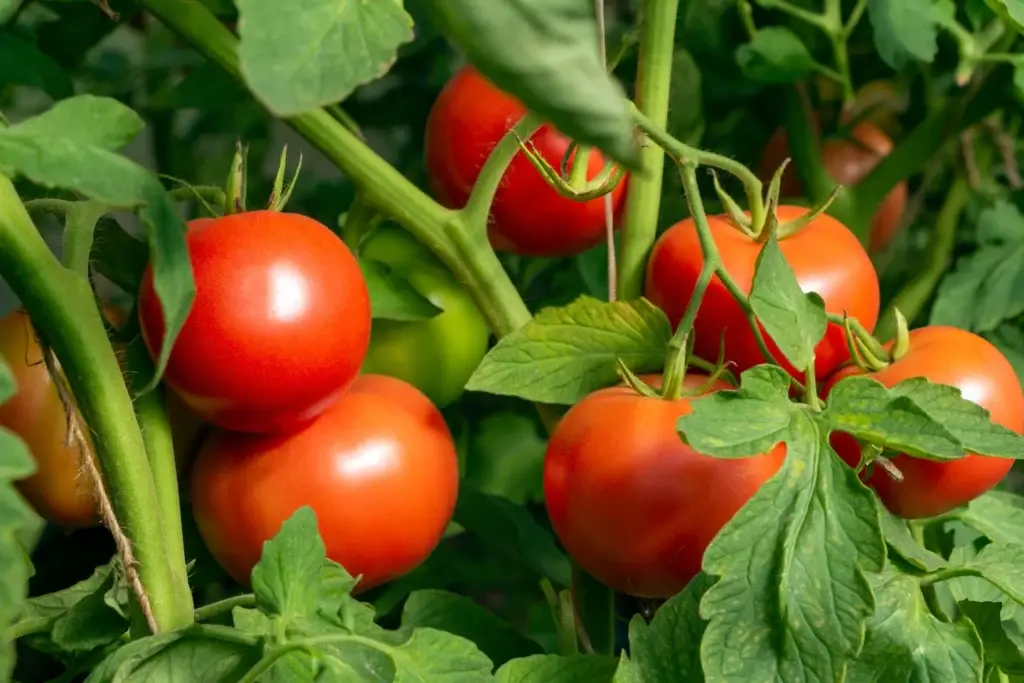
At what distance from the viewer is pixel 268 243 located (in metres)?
0.44

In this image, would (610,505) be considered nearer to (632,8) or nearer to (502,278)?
(502,278)

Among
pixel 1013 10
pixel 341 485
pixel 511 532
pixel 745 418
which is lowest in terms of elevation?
pixel 511 532

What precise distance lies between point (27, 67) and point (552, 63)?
470 millimetres

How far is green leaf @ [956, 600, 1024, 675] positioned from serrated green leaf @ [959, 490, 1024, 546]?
73 mm

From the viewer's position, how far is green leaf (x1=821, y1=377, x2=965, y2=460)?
41 cm

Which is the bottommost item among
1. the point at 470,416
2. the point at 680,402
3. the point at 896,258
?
the point at 470,416

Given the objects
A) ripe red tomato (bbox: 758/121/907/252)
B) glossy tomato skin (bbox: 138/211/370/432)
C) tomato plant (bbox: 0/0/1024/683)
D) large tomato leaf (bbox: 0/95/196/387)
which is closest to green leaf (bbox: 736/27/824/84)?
tomato plant (bbox: 0/0/1024/683)

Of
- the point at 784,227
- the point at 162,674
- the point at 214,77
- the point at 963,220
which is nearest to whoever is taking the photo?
the point at 162,674

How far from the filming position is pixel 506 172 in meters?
0.58

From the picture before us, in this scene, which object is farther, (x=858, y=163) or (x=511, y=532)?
(x=858, y=163)

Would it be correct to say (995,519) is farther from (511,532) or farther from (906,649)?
(511,532)

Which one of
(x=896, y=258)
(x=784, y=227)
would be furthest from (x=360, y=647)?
(x=896, y=258)

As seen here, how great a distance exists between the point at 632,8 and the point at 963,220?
342 mm

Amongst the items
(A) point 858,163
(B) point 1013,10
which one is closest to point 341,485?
(B) point 1013,10
